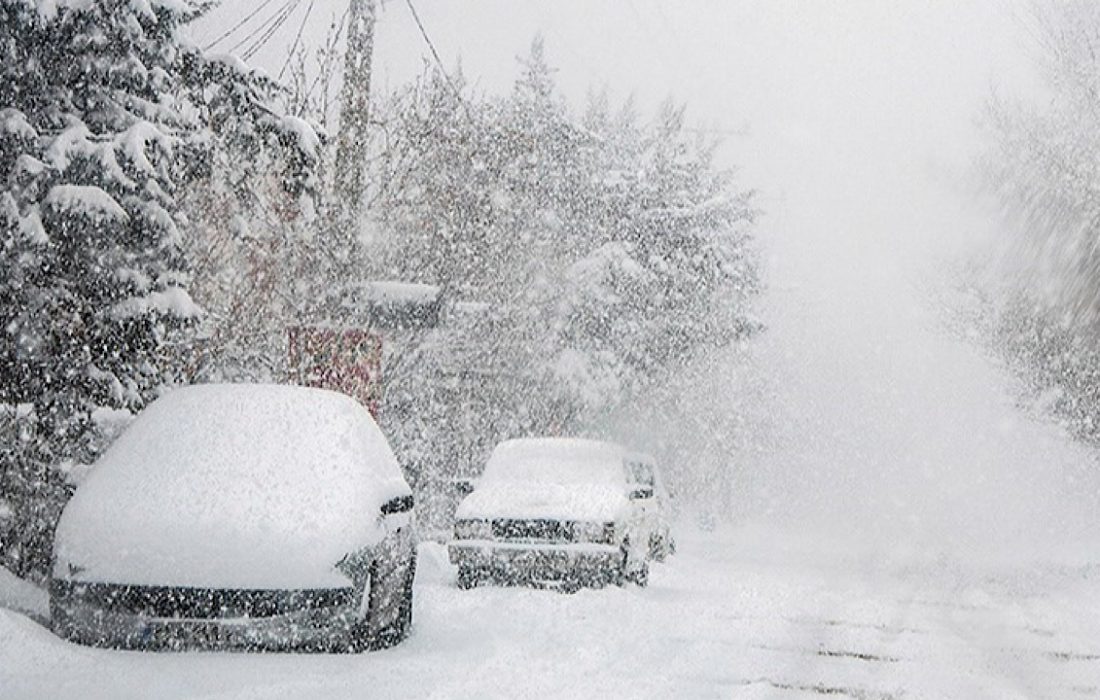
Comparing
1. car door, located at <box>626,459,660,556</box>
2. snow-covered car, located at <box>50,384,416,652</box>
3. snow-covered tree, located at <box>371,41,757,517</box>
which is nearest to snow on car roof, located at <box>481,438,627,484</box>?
car door, located at <box>626,459,660,556</box>

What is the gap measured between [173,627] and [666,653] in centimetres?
341

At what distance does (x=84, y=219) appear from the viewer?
9.23 m

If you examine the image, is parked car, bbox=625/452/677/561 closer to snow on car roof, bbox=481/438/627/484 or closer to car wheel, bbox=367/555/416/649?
snow on car roof, bbox=481/438/627/484

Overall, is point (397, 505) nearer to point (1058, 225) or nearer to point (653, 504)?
point (653, 504)

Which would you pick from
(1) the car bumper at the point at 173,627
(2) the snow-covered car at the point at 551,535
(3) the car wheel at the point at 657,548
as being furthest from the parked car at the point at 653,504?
(1) the car bumper at the point at 173,627

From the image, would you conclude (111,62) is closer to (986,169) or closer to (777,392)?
(986,169)

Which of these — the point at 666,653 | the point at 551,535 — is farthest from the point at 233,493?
the point at 551,535

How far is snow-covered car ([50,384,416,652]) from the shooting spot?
6.28 metres

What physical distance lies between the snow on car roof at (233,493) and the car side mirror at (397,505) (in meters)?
0.05

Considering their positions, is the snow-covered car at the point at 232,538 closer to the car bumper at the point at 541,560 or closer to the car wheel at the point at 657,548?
the car bumper at the point at 541,560

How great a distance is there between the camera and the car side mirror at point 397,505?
7.42 metres

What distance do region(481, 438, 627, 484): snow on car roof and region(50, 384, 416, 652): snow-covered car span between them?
20.3 ft

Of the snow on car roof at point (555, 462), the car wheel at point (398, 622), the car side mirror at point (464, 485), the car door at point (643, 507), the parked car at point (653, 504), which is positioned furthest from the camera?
the parked car at point (653, 504)

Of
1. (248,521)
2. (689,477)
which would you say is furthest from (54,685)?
(689,477)
